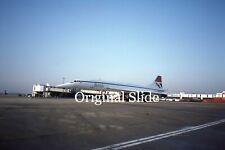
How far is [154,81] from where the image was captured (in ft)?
312

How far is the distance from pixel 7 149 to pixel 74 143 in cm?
190

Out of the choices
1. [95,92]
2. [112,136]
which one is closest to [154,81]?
[95,92]

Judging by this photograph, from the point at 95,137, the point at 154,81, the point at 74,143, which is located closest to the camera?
the point at 74,143

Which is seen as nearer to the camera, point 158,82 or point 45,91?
point 45,91

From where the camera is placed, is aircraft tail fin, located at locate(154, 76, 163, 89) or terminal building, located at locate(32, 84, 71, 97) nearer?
terminal building, located at locate(32, 84, 71, 97)

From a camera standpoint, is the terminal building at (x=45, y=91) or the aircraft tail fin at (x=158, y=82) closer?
the terminal building at (x=45, y=91)

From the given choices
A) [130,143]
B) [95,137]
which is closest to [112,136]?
[95,137]

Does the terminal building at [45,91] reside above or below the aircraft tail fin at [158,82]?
below

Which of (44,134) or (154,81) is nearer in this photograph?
(44,134)

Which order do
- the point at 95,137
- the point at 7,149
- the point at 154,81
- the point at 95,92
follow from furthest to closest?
the point at 154,81, the point at 95,92, the point at 95,137, the point at 7,149

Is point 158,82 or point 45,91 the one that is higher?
point 158,82

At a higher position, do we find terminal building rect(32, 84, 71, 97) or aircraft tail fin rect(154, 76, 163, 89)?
aircraft tail fin rect(154, 76, 163, 89)

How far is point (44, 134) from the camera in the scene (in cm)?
1055

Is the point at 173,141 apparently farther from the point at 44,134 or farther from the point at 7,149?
the point at 7,149
